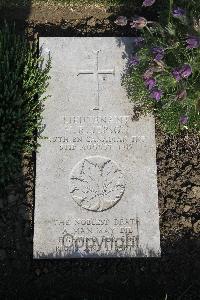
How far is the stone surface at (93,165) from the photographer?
14.6ft

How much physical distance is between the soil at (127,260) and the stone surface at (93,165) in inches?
5.6

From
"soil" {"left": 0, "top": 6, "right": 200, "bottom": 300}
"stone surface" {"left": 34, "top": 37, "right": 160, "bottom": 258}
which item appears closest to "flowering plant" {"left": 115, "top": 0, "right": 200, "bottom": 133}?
"stone surface" {"left": 34, "top": 37, "right": 160, "bottom": 258}

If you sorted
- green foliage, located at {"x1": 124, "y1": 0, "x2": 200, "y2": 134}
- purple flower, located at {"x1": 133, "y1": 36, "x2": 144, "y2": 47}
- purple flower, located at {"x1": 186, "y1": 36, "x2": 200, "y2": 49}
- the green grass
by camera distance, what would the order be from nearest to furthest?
purple flower, located at {"x1": 186, "y1": 36, "x2": 200, "y2": 49} → green foliage, located at {"x1": 124, "y1": 0, "x2": 200, "y2": 134} → purple flower, located at {"x1": 133, "y1": 36, "x2": 144, "y2": 47} → the green grass

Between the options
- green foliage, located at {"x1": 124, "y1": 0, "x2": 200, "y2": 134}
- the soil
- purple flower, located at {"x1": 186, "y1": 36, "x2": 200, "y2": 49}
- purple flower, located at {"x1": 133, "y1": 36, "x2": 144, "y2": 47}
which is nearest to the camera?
purple flower, located at {"x1": 186, "y1": 36, "x2": 200, "y2": 49}

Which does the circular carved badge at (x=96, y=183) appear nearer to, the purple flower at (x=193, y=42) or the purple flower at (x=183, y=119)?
the purple flower at (x=183, y=119)

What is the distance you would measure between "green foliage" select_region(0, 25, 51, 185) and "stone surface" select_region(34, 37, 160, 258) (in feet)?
0.43

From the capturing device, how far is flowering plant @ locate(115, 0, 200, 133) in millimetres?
4211

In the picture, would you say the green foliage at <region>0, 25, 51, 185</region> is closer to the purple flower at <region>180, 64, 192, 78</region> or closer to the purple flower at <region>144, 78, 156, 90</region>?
the purple flower at <region>144, 78, 156, 90</region>

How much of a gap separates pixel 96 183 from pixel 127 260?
0.76 meters

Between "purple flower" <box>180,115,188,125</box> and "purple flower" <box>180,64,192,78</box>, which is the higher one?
"purple flower" <box>180,64,192,78</box>

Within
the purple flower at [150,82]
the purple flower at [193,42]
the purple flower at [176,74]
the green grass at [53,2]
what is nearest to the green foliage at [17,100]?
the green grass at [53,2]

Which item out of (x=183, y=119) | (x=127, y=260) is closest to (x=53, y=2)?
(x=183, y=119)

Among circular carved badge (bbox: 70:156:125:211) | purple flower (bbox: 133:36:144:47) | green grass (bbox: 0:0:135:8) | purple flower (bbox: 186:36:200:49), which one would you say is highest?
green grass (bbox: 0:0:135:8)

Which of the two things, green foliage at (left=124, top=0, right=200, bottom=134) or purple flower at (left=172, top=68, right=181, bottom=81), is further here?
green foliage at (left=124, top=0, right=200, bottom=134)
